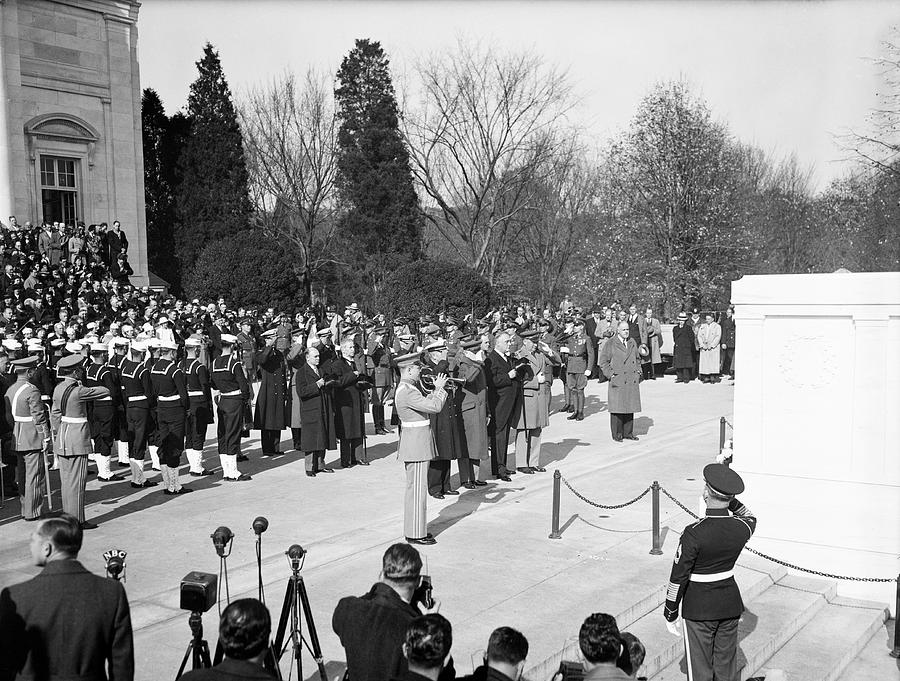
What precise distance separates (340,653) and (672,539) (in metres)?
4.48

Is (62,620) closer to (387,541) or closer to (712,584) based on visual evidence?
(712,584)

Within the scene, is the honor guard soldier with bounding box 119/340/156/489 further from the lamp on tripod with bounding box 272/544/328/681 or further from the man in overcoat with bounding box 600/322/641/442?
the man in overcoat with bounding box 600/322/641/442

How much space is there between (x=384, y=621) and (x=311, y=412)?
8.70 m

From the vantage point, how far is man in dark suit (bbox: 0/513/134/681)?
13.7 feet

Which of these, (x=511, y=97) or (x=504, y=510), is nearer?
(x=504, y=510)

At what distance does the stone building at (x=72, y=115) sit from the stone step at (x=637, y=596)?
89.2 feet

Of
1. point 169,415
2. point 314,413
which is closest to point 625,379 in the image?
point 314,413

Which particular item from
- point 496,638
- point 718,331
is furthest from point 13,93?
point 496,638

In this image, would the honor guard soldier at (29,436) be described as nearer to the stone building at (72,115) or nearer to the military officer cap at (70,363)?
the military officer cap at (70,363)

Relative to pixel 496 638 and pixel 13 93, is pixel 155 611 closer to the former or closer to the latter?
pixel 496 638

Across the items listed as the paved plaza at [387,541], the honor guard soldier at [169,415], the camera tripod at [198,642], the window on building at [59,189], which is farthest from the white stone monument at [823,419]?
the window on building at [59,189]

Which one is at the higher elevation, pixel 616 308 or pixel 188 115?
pixel 188 115

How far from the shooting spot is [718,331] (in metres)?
24.3

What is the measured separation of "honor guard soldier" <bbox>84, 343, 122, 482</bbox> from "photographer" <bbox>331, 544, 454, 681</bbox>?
8556 mm
